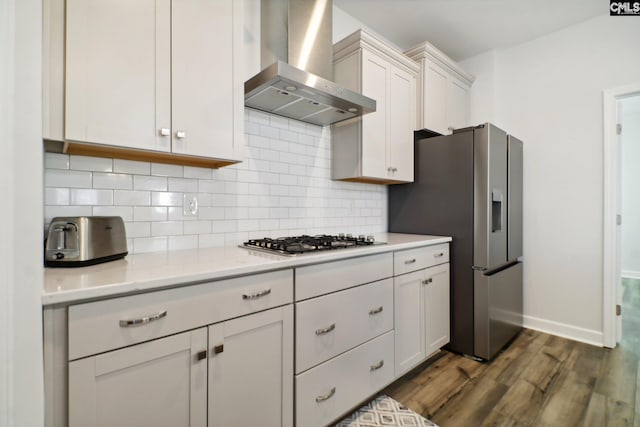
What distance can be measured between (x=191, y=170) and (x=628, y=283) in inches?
250

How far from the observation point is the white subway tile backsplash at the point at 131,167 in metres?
1.50

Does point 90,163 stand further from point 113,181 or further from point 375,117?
point 375,117

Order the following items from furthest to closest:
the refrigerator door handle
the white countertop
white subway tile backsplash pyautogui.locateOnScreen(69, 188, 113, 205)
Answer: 1. the refrigerator door handle
2. white subway tile backsplash pyautogui.locateOnScreen(69, 188, 113, 205)
3. the white countertop

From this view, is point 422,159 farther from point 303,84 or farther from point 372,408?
point 372,408

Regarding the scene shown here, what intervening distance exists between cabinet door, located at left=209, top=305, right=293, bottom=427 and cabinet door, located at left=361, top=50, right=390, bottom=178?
139cm

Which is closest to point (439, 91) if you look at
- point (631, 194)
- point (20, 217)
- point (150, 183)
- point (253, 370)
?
point (150, 183)

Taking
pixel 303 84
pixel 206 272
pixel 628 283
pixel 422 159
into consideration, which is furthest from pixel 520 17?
pixel 628 283

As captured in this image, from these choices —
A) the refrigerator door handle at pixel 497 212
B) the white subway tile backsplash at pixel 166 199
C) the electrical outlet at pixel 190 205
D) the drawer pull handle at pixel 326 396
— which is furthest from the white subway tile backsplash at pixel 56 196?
the refrigerator door handle at pixel 497 212

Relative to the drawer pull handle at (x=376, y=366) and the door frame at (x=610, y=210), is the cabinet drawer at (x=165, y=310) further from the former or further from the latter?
the door frame at (x=610, y=210)

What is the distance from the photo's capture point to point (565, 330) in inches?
111

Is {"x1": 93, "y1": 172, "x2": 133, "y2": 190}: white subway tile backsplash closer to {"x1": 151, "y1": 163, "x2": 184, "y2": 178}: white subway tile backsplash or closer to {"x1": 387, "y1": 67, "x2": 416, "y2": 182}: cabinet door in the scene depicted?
{"x1": 151, "y1": 163, "x2": 184, "y2": 178}: white subway tile backsplash

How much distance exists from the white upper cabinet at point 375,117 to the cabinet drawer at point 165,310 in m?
1.31

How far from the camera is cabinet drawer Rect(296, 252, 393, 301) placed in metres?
1.44

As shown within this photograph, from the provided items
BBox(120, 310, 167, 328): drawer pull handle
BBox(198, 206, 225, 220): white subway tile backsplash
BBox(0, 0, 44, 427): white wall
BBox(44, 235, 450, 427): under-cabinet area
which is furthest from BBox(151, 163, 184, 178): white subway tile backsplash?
BBox(120, 310, 167, 328): drawer pull handle
